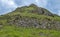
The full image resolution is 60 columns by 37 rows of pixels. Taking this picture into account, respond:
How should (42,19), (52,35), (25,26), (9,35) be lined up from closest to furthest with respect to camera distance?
(9,35) → (52,35) → (25,26) → (42,19)

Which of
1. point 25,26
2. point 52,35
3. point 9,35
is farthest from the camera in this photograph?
point 25,26

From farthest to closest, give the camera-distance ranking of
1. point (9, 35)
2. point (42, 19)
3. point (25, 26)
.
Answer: point (42, 19), point (25, 26), point (9, 35)

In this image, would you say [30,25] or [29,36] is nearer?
[29,36]

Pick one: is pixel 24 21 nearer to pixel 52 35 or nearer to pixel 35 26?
pixel 35 26

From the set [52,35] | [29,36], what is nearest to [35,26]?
[52,35]

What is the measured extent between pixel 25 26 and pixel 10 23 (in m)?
13.8

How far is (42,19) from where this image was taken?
606ft

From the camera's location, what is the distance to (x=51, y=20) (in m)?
185

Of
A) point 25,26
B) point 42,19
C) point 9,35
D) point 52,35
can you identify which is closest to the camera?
point 9,35

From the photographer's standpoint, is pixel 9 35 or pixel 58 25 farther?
pixel 58 25

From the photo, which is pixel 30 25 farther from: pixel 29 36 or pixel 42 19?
pixel 29 36

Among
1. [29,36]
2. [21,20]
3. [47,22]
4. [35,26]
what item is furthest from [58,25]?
[29,36]

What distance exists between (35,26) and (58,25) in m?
20.4

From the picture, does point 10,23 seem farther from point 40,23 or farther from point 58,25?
point 58,25
